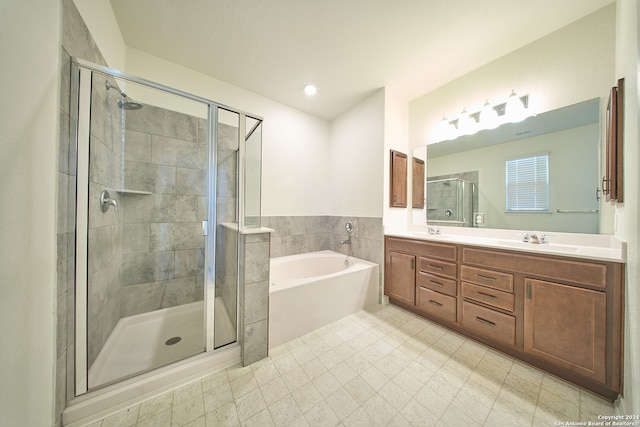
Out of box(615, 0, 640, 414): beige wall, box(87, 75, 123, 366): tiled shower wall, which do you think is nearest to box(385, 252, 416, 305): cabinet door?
box(615, 0, 640, 414): beige wall

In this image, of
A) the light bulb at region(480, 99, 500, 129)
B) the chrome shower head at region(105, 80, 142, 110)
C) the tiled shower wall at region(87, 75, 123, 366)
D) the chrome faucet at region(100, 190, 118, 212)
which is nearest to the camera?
the tiled shower wall at region(87, 75, 123, 366)

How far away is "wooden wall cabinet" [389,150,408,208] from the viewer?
94.4 inches

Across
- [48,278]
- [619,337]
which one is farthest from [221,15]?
[619,337]

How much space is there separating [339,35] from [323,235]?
236cm

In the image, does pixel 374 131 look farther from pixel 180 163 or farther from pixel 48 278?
pixel 48 278

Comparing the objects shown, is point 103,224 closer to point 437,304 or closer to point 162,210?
point 162,210

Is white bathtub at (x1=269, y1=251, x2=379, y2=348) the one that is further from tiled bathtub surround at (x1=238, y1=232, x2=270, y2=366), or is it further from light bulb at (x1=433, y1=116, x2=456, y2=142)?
light bulb at (x1=433, y1=116, x2=456, y2=142)

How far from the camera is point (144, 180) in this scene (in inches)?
71.9

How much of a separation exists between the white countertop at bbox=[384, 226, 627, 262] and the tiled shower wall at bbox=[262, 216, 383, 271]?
0.26 metres

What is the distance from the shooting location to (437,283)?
1.88 meters

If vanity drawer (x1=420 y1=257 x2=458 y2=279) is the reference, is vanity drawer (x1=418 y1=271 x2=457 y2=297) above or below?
below

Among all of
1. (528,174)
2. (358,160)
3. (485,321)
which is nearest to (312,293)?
(485,321)

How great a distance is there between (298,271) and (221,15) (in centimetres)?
263

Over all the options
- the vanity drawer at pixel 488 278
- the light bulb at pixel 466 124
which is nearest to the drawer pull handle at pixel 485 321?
the vanity drawer at pixel 488 278
